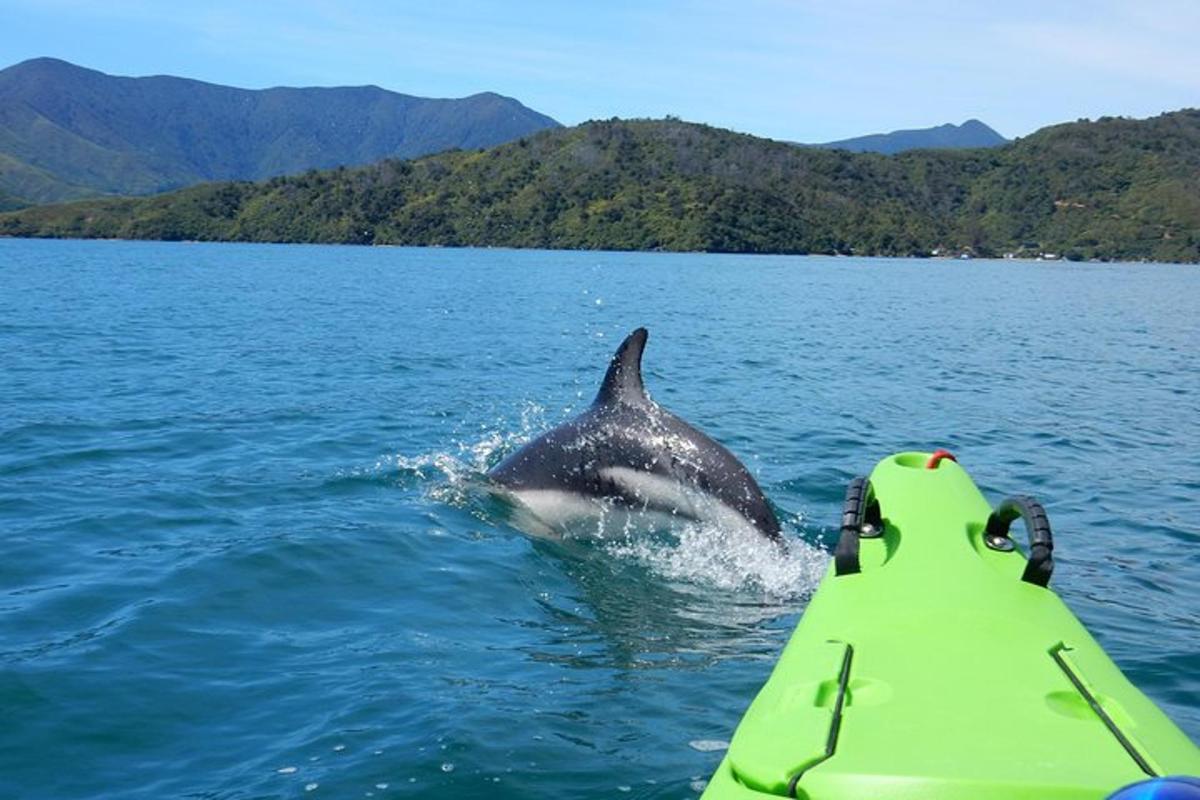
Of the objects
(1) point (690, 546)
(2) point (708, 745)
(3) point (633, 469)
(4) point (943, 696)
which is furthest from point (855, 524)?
(3) point (633, 469)

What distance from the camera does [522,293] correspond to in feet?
253

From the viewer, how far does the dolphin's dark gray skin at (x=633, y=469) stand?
38.6 ft

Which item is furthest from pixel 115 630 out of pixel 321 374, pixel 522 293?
pixel 522 293

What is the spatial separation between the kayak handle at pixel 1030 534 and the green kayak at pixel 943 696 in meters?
0.01

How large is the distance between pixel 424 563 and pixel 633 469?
2.48m

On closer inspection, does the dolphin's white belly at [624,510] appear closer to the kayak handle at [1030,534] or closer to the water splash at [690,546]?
the water splash at [690,546]

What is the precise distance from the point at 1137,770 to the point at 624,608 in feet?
21.7

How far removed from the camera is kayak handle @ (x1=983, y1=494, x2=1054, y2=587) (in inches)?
250

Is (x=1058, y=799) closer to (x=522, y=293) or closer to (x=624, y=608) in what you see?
(x=624, y=608)

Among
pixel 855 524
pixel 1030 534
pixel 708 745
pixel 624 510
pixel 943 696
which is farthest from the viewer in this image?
pixel 624 510

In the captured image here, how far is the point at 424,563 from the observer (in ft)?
39.1

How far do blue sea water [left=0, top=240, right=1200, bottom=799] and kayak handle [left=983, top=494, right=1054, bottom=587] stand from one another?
85.8 inches

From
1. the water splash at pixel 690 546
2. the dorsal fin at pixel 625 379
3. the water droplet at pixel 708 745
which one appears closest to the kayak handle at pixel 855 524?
the water droplet at pixel 708 745

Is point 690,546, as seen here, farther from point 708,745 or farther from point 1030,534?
point 1030,534
